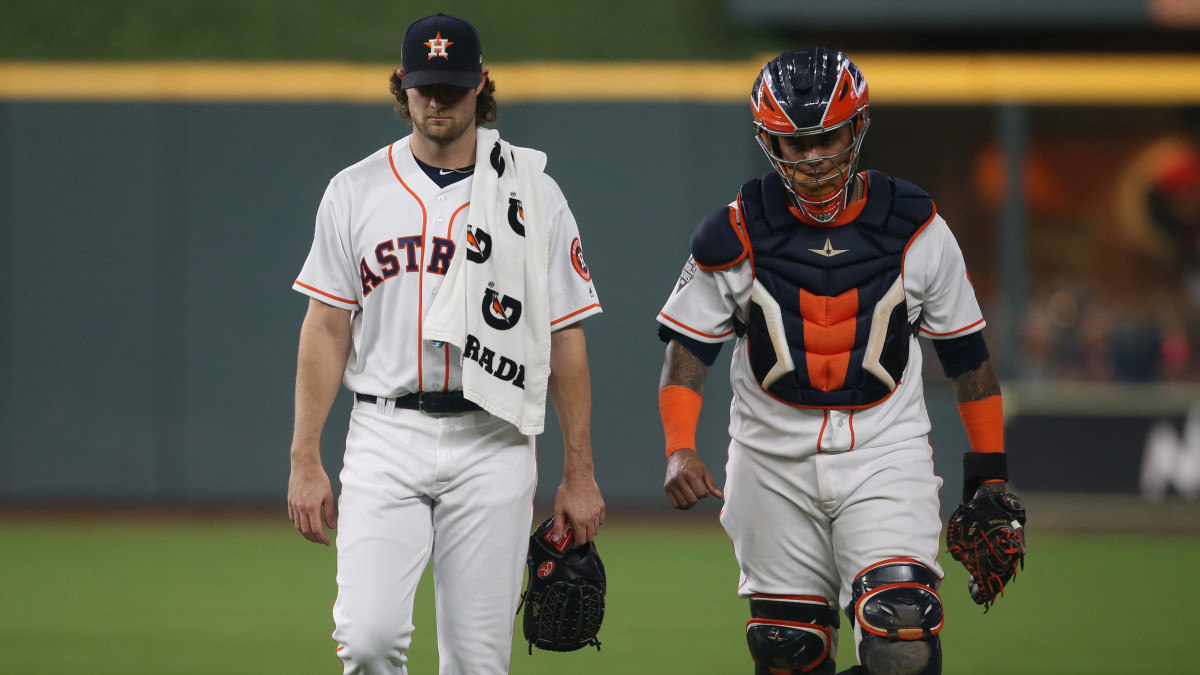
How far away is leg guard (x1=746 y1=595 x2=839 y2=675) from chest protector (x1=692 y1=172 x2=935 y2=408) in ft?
2.05

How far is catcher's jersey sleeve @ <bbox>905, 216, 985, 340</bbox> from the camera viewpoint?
4.07 metres

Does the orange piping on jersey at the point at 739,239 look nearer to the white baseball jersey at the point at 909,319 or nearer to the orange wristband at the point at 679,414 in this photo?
the white baseball jersey at the point at 909,319

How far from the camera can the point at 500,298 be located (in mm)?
3963

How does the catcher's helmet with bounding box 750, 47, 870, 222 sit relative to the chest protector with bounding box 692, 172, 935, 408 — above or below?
above

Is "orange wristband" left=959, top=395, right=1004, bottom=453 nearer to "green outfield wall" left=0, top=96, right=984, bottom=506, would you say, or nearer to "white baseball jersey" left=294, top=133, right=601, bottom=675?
"white baseball jersey" left=294, top=133, right=601, bottom=675

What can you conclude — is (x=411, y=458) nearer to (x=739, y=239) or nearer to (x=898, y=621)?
(x=739, y=239)

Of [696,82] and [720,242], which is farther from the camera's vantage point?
[696,82]

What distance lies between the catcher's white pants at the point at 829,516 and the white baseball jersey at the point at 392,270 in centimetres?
78

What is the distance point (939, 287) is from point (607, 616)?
388 centimetres

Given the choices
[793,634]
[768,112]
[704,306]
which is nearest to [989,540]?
[793,634]

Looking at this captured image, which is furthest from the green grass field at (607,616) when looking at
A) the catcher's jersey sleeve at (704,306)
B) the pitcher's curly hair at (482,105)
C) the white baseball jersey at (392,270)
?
the pitcher's curly hair at (482,105)

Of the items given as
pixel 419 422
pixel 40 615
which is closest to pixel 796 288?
pixel 419 422

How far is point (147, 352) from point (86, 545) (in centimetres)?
219

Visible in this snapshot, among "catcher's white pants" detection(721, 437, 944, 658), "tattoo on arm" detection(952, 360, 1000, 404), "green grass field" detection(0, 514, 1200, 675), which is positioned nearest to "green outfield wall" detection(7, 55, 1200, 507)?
"green grass field" detection(0, 514, 1200, 675)
